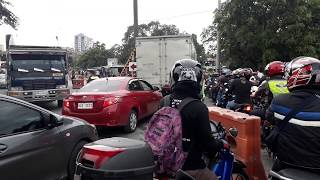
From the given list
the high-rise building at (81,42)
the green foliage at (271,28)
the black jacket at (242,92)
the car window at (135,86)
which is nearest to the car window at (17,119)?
the black jacket at (242,92)

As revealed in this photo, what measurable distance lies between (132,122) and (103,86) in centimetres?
118

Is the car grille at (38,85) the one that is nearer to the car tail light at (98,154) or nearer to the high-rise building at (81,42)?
the car tail light at (98,154)

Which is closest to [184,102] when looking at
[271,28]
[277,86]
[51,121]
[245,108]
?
[51,121]

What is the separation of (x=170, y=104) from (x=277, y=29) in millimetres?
21219

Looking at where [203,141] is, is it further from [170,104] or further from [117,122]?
[117,122]

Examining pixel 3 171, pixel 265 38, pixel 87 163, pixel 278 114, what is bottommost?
pixel 3 171

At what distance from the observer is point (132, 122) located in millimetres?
11312

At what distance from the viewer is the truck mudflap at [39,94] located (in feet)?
57.0

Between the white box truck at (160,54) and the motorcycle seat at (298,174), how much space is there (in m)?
14.1

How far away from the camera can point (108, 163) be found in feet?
10.2

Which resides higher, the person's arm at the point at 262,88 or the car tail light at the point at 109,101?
the person's arm at the point at 262,88

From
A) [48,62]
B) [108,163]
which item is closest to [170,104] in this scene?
[108,163]

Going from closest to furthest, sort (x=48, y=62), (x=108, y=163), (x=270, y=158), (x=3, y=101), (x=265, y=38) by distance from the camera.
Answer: (x=108, y=163) < (x=3, y=101) < (x=270, y=158) < (x=48, y=62) < (x=265, y=38)

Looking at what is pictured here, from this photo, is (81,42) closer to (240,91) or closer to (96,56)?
(96,56)
